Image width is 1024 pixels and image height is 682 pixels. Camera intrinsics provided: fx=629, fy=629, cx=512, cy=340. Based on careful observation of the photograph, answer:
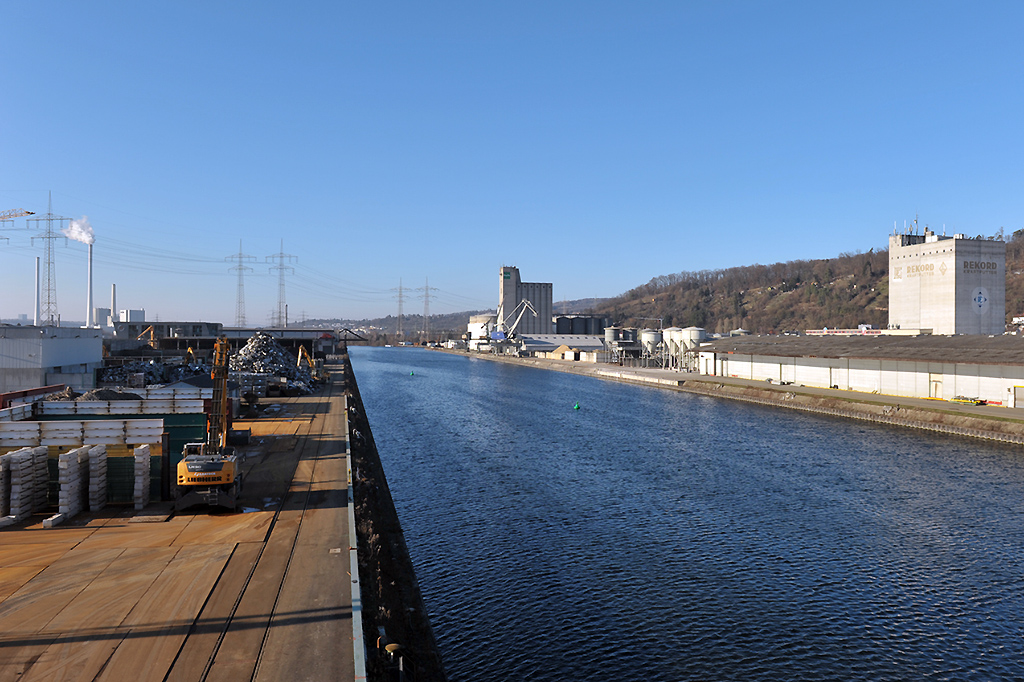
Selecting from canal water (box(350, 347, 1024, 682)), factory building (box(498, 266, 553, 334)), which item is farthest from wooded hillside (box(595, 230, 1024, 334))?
canal water (box(350, 347, 1024, 682))

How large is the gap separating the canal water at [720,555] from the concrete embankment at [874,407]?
60.9 inches

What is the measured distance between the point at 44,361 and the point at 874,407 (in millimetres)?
45151

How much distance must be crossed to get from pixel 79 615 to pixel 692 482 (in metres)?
19.3

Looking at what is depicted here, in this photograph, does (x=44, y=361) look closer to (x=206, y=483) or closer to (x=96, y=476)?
(x=96, y=476)

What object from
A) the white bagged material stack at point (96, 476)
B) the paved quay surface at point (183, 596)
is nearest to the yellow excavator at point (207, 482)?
the paved quay surface at point (183, 596)

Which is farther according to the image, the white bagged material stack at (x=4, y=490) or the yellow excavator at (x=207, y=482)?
the yellow excavator at (x=207, y=482)

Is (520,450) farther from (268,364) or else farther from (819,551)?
(268,364)

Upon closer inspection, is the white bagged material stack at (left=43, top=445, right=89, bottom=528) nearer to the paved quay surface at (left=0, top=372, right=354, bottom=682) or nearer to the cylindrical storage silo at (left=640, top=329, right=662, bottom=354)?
the paved quay surface at (left=0, top=372, right=354, bottom=682)

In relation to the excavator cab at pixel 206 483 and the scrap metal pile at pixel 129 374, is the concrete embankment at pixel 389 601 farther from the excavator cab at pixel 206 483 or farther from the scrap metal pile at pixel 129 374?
the scrap metal pile at pixel 129 374

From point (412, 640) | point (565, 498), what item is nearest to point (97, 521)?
point (412, 640)

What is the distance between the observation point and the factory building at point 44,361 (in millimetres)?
31734

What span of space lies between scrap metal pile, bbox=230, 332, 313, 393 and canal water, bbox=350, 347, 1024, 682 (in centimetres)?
1593

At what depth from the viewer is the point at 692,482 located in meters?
23.4

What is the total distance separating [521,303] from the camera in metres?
137
